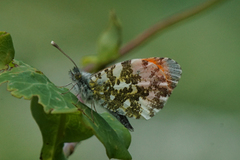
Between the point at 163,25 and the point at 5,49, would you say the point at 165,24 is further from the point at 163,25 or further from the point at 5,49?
the point at 5,49

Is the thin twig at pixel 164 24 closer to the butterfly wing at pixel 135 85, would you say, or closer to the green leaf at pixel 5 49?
the butterfly wing at pixel 135 85

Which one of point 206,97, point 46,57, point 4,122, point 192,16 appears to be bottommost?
point 4,122

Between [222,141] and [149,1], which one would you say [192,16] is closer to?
[222,141]

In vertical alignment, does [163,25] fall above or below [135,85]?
above

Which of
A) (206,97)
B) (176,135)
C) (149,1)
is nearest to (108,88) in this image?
Answer: (176,135)

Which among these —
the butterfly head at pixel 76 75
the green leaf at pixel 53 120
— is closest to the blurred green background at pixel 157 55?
the butterfly head at pixel 76 75

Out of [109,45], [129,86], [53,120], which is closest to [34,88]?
[53,120]

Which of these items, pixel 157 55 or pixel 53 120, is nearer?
pixel 53 120
